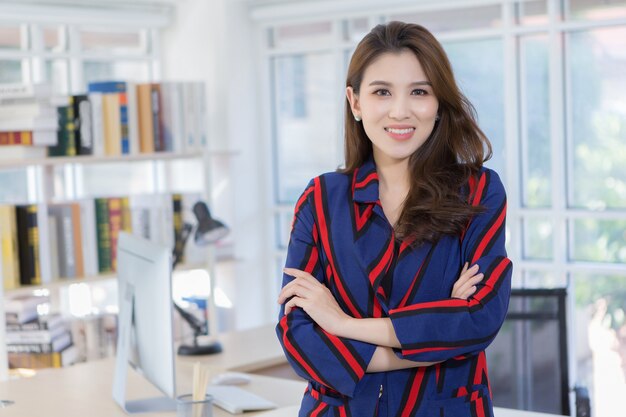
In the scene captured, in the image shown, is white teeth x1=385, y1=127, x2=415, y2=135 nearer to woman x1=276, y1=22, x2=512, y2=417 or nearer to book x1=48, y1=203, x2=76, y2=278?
woman x1=276, y1=22, x2=512, y2=417

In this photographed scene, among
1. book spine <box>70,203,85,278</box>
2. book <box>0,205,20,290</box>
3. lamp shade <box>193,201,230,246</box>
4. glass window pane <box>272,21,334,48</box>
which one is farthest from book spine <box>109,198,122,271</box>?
glass window pane <box>272,21,334,48</box>

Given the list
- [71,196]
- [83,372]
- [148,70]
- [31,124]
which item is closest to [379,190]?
[83,372]

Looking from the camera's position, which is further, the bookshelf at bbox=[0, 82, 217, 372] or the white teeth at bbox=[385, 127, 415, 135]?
the bookshelf at bbox=[0, 82, 217, 372]

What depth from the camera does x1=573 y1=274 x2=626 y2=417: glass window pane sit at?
13.9 ft

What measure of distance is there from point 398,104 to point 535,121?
9.00 feet

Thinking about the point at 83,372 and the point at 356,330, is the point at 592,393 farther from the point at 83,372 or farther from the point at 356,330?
the point at 356,330

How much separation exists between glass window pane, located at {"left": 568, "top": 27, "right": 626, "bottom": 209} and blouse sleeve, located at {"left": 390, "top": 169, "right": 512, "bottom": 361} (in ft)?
8.19

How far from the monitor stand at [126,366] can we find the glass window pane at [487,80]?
7.86 ft

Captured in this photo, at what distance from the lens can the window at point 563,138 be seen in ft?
13.9

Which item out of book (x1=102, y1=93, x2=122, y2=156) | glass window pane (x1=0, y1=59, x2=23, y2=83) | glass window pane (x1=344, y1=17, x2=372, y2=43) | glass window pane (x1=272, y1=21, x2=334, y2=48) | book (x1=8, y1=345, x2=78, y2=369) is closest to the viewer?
book (x1=8, y1=345, x2=78, y2=369)

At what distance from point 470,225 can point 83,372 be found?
1792 millimetres

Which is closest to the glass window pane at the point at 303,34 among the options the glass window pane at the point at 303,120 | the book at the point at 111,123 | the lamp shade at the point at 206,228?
the glass window pane at the point at 303,120

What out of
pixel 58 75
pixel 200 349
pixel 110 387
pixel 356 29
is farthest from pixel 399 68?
pixel 58 75

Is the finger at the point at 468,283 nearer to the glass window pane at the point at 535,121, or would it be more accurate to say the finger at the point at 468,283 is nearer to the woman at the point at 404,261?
the woman at the point at 404,261
